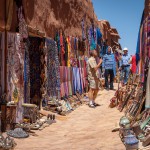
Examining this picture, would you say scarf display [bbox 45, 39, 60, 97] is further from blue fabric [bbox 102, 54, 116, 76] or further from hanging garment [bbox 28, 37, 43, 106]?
blue fabric [bbox 102, 54, 116, 76]

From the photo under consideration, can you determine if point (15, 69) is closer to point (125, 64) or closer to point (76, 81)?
point (76, 81)

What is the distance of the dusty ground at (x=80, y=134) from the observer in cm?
572

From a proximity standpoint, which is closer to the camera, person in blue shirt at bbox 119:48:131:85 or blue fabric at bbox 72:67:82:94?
blue fabric at bbox 72:67:82:94

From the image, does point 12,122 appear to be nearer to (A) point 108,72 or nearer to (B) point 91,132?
(B) point 91,132

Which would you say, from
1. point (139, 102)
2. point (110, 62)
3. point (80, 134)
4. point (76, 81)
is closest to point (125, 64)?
point (110, 62)

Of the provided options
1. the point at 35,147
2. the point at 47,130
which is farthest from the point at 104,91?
the point at 35,147

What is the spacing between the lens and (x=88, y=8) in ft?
53.9

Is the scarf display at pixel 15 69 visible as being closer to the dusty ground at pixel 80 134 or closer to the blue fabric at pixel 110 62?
the dusty ground at pixel 80 134

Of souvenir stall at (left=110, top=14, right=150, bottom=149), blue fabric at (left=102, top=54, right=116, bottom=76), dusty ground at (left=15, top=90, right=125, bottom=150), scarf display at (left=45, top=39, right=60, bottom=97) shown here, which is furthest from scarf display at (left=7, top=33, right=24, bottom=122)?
blue fabric at (left=102, top=54, right=116, bottom=76)

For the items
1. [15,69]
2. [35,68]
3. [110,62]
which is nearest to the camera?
[15,69]

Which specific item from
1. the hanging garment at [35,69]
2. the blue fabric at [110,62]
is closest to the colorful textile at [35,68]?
the hanging garment at [35,69]

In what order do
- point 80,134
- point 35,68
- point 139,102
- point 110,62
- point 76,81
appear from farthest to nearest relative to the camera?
1. point 110,62
2. point 76,81
3. point 35,68
4. point 139,102
5. point 80,134

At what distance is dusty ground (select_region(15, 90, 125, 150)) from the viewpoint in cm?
572

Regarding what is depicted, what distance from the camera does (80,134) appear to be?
6965 millimetres
